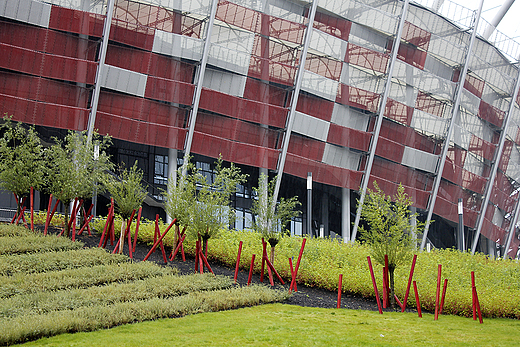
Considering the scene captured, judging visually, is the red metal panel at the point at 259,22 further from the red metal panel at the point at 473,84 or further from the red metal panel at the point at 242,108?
the red metal panel at the point at 473,84

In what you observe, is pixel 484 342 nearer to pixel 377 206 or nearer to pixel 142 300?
pixel 377 206

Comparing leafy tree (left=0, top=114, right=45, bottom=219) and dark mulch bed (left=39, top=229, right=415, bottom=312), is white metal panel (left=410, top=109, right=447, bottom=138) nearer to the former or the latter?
dark mulch bed (left=39, top=229, right=415, bottom=312)

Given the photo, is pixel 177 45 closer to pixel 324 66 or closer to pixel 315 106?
pixel 315 106

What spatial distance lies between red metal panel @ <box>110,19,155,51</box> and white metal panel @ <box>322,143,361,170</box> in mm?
15907

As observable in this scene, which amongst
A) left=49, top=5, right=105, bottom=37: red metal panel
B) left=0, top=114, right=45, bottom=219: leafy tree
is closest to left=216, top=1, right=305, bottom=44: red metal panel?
left=49, top=5, right=105, bottom=37: red metal panel

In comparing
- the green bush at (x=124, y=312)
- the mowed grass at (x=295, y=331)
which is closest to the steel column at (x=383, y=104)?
the green bush at (x=124, y=312)

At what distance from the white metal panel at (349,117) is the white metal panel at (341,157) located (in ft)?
6.77

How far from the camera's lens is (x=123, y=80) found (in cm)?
3494

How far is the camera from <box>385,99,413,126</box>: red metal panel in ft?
145

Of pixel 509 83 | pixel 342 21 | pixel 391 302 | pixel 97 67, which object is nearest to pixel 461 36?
pixel 509 83

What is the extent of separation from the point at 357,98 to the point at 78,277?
30223 mm

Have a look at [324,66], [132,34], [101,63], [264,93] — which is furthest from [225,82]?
[101,63]

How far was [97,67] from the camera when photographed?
112 ft

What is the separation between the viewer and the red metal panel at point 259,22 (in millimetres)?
37312
